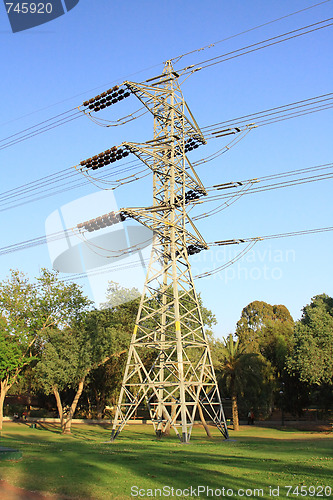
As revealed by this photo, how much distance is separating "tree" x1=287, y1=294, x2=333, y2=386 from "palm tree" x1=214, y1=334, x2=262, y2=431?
4.95 m

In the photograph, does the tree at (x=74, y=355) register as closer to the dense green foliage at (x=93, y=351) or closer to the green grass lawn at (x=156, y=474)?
the dense green foliage at (x=93, y=351)

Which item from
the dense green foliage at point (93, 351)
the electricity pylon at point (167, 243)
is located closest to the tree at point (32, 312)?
the dense green foliage at point (93, 351)

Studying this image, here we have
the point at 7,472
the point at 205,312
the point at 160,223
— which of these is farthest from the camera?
the point at 205,312

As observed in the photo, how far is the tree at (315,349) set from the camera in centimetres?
4512

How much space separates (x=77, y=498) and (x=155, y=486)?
1.93m

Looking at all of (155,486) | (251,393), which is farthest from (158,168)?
(251,393)

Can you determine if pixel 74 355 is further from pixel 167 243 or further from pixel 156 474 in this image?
pixel 156 474

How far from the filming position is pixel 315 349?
1818 inches

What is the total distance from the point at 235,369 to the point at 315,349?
9224 millimetres

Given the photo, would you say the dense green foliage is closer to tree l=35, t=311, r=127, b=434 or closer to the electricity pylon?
tree l=35, t=311, r=127, b=434

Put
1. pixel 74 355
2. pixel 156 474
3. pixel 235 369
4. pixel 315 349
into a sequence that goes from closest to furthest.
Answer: pixel 156 474, pixel 74 355, pixel 235 369, pixel 315 349

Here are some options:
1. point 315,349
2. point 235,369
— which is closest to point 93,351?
point 235,369

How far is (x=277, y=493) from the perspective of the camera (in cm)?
977

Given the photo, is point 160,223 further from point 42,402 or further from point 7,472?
point 42,402
